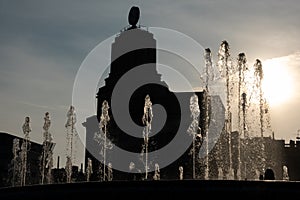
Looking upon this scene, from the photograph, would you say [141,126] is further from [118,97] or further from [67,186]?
[67,186]

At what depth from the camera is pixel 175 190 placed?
1389 cm

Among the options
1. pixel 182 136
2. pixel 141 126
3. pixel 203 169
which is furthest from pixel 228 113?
pixel 141 126

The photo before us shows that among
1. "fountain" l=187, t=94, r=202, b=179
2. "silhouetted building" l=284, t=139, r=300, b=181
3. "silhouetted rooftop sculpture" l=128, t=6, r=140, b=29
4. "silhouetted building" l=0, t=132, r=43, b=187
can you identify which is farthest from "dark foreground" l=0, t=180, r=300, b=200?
"silhouetted building" l=0, t=132, r=43, b=187

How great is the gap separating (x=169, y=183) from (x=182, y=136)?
190ft

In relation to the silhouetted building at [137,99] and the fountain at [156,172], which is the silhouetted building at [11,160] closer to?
the silhouetted building at [137,99]

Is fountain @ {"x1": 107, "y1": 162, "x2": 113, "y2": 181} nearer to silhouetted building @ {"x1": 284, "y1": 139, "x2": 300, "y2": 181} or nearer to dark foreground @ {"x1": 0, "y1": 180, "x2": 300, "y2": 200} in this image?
silhouetted building @ {"x1": 284, "y1": 139, "x2": 300, "y2": 181}

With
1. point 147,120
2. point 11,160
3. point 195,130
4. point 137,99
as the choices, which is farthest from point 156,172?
point 11,160

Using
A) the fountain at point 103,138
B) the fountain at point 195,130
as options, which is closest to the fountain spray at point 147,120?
the fountain at point 103,138

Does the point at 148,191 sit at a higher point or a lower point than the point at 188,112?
lower

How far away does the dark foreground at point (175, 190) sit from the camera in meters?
13.4

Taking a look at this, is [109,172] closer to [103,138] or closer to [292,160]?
[103,138]

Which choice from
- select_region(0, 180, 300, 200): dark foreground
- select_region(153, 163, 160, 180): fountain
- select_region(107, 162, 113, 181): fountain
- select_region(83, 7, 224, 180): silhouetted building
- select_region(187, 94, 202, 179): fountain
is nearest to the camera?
select_region(0, 180, 300, 200): dark foreground

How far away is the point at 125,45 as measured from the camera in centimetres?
8194

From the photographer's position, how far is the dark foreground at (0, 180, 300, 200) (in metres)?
13.4
